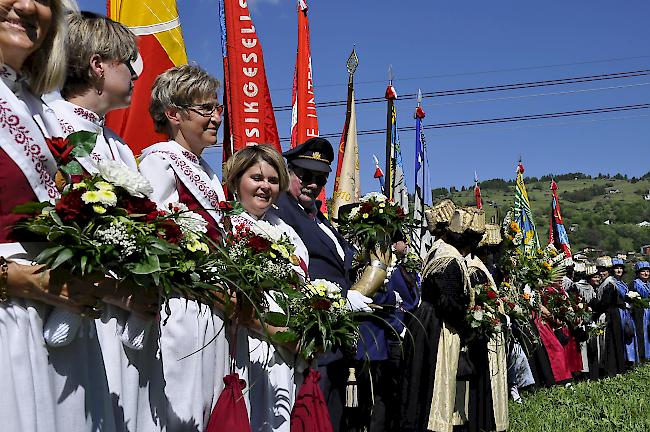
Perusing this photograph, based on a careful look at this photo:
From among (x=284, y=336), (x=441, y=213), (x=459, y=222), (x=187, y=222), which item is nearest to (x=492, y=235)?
(x=441, y=213)

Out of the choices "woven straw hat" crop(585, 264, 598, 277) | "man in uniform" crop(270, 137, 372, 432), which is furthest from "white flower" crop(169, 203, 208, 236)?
"woven straw hat" crop(585, 264, 598, 277)

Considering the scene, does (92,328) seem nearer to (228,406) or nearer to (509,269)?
(228,406)

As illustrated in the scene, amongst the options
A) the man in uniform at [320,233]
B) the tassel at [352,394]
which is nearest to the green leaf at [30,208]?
the man in uniform at [320,233]

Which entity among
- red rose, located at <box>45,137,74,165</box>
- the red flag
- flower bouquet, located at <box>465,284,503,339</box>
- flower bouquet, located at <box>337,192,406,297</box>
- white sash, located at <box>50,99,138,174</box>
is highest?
the red flag

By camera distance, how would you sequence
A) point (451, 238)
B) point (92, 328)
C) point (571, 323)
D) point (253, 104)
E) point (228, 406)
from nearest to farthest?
point (92, 328) < point (228, 406) < point (253, 104) < point (451, 238) < point (571, 323)

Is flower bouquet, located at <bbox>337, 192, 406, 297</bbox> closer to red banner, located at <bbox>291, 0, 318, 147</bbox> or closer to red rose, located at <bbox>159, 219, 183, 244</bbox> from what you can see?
red banner, located at <bbox>291, 0, 318, 147</bbox>

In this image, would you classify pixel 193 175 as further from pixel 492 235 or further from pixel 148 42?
pixel 492 235

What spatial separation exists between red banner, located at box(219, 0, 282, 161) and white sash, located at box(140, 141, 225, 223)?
2996mm

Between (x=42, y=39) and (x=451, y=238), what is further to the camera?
(x=451, y=238)

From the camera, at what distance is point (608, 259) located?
1862cm

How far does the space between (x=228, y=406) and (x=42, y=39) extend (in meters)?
1.53

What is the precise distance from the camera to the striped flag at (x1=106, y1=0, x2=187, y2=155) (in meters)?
5.25

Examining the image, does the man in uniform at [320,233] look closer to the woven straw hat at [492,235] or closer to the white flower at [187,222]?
the white flower at [187,222]

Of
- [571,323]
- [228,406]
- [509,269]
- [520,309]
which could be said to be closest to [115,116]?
[228,406]
